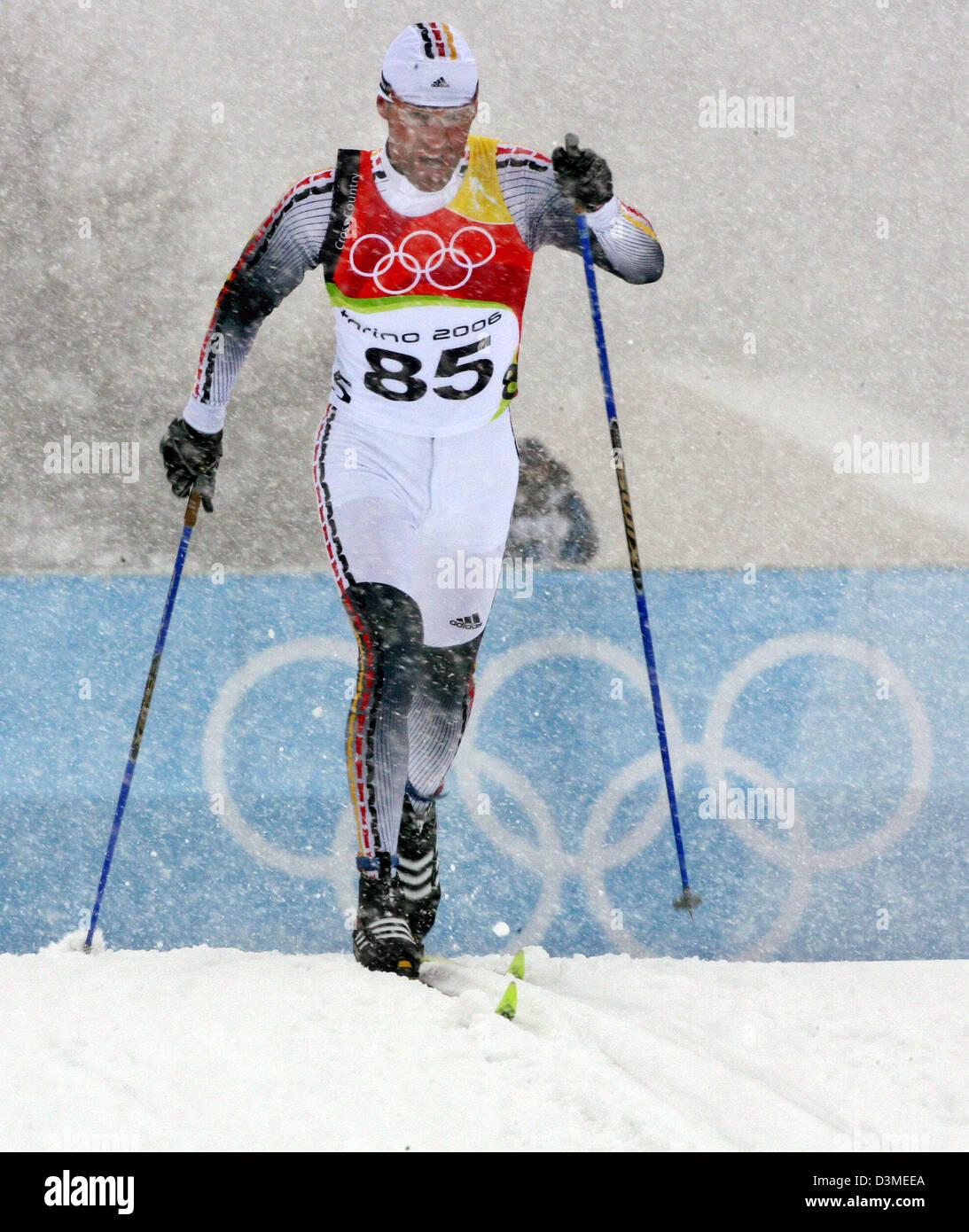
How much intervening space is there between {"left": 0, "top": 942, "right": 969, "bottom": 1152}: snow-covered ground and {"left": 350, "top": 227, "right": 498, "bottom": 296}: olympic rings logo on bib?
1.60m

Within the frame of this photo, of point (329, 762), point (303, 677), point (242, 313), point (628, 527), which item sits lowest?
point (329, 762)

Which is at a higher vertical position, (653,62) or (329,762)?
(653,62)

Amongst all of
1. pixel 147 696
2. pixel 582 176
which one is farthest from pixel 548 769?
pixel 582 176

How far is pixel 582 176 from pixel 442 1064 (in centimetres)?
197

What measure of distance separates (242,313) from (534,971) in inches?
74.7

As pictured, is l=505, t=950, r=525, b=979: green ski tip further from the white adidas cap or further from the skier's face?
the white adidas cap

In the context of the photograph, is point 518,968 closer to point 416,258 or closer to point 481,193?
point 416,258

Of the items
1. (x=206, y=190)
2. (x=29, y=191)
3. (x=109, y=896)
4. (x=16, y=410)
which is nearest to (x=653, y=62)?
(x=206, y=190)

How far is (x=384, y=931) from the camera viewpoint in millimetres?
2666

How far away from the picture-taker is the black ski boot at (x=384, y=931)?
8.68ft

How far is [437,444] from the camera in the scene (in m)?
2.88

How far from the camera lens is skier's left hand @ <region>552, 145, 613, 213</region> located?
2.74 m

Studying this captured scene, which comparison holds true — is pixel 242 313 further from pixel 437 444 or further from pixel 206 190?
pixel 206 190

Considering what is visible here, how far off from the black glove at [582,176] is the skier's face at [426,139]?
0.79 feet
